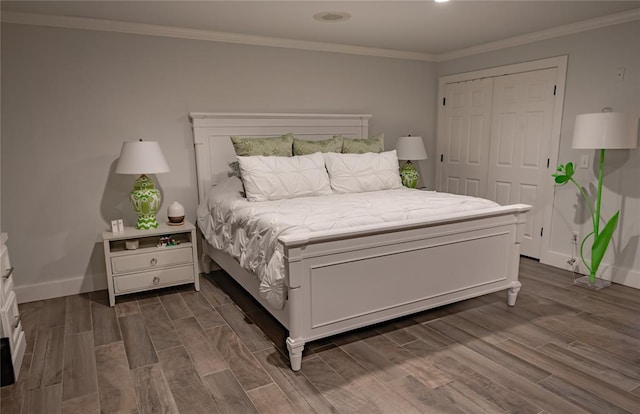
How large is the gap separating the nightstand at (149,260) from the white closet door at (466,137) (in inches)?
124

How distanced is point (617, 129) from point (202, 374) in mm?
3397

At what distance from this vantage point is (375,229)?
2.33 m

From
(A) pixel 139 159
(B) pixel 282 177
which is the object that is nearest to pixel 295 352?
(B) pixel 282 177

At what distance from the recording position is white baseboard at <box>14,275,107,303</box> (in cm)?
324

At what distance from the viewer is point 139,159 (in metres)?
3.15

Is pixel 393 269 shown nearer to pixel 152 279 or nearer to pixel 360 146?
pixel 360 146

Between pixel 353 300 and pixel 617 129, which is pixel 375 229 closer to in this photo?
pixel 353 300

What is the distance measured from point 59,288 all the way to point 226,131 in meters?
1.91

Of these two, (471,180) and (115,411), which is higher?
(471,180)

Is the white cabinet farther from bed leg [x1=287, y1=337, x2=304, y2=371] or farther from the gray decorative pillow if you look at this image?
the gray decorative pillow

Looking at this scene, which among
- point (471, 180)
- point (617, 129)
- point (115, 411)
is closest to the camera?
point (115, 411)

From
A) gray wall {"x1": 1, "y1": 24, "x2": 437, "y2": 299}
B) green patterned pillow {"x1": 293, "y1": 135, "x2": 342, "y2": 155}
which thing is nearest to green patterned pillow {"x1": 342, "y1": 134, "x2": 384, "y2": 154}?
green patterned pillow {"x1": 293, "y1": 135, "x2": 342, "y2": 155}

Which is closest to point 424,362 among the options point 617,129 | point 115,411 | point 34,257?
point 115,411

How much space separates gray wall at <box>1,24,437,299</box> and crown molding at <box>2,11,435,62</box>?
0.18 feet
